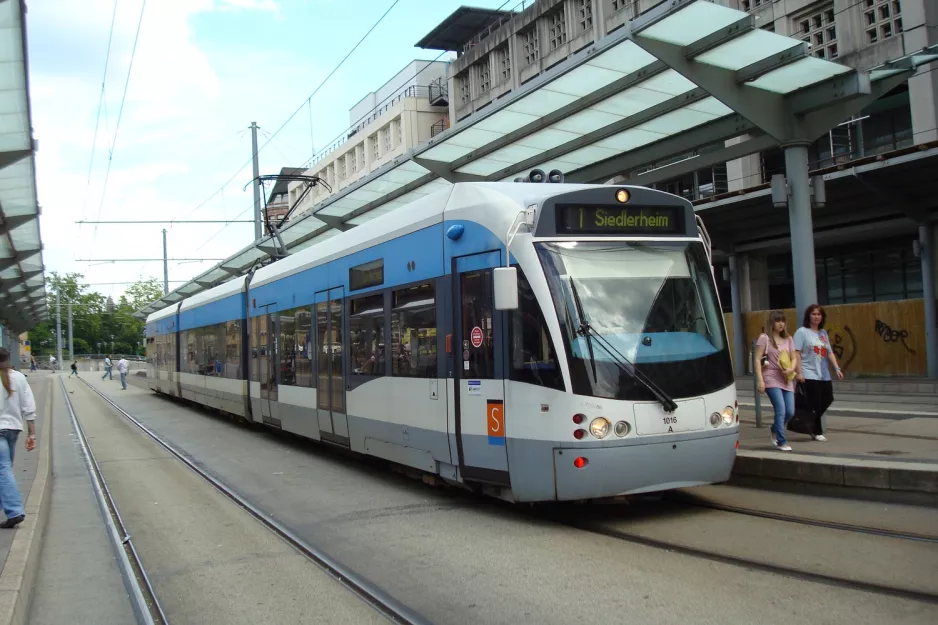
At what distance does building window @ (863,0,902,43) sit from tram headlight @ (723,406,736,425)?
62.8 feet

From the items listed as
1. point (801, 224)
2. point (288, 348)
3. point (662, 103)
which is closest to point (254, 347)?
point (288, 348)

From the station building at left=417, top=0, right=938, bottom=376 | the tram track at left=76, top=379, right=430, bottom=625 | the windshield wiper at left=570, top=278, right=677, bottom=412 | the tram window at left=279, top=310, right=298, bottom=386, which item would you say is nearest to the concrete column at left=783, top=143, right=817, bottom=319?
the windshield wiper at left=570, top=278, right=677, bottom=412

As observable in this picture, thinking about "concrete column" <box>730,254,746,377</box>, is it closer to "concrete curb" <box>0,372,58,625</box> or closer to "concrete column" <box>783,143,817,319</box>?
"concrete column" <box>783,143,817,319</box>

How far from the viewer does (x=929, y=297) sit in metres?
19.2

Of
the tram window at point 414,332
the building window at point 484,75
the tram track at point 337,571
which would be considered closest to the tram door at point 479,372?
the tram window at point 414,332

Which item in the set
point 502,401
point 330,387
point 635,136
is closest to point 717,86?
point 635,136

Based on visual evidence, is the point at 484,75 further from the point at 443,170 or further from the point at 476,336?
the point at 476,336

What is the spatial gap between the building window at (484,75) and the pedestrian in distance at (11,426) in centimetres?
3781

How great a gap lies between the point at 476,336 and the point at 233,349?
35.3 ft

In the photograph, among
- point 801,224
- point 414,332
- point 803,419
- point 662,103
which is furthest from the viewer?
point 662,103

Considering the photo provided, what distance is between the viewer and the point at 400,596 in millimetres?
5223

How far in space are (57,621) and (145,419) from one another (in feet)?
55.4

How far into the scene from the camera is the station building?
1897 centimetres

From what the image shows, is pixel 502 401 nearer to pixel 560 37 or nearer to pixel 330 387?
pixel 330 387
